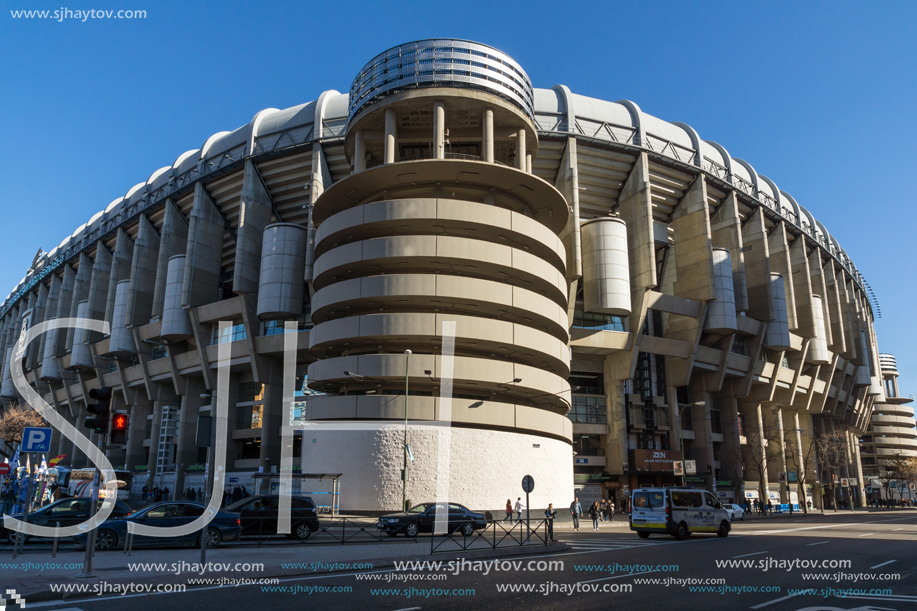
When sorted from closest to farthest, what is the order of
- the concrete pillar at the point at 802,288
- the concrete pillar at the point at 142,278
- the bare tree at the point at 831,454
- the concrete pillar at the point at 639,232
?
1. the concrete pillar at the point at 639,232
2. the concrete pillar at the point at 142,278
3. the concrete pillar at the point at 802,288
4. the bare tree at the point at 831,454

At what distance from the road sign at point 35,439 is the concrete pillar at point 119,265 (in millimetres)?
56313

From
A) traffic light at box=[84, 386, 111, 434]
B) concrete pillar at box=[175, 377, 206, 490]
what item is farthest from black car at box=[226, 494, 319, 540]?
concrete pillar at box=[175, 377, 206, 490]

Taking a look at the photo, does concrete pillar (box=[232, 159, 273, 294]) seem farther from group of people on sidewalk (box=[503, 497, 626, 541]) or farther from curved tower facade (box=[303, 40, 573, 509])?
group of people on sidewalk (box=[503, 497, 626, 541])

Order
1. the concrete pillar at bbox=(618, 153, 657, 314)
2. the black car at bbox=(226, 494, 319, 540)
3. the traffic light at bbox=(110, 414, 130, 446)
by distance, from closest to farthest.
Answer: the traffic light at bbox=(110, 414, 130, 446) < the black car at bbox=(226, 494, 319, 540) < the concrete pillar at bbox=(618, 153, 657, 314)

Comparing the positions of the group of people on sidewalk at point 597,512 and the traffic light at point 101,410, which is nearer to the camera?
the traffic light at point 101,410

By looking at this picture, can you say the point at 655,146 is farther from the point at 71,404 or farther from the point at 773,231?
the point at 71,404

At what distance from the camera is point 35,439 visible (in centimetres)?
1616

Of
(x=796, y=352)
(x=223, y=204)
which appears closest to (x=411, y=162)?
(x=223, y=204)

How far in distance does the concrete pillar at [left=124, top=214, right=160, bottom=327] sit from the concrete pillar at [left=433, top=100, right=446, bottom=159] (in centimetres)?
3752

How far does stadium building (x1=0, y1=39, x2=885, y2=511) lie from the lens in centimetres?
3984

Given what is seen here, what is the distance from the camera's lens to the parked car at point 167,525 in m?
18.9

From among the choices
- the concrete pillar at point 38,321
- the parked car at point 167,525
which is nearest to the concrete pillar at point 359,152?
the parked car at point 167,525

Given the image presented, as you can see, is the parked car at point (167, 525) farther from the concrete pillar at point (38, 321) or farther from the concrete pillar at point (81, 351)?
the concrete pillar at point (38, 321)

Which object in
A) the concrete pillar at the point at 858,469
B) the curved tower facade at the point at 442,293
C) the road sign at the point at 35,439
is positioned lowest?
the concrete pillar at the point at 858,469
